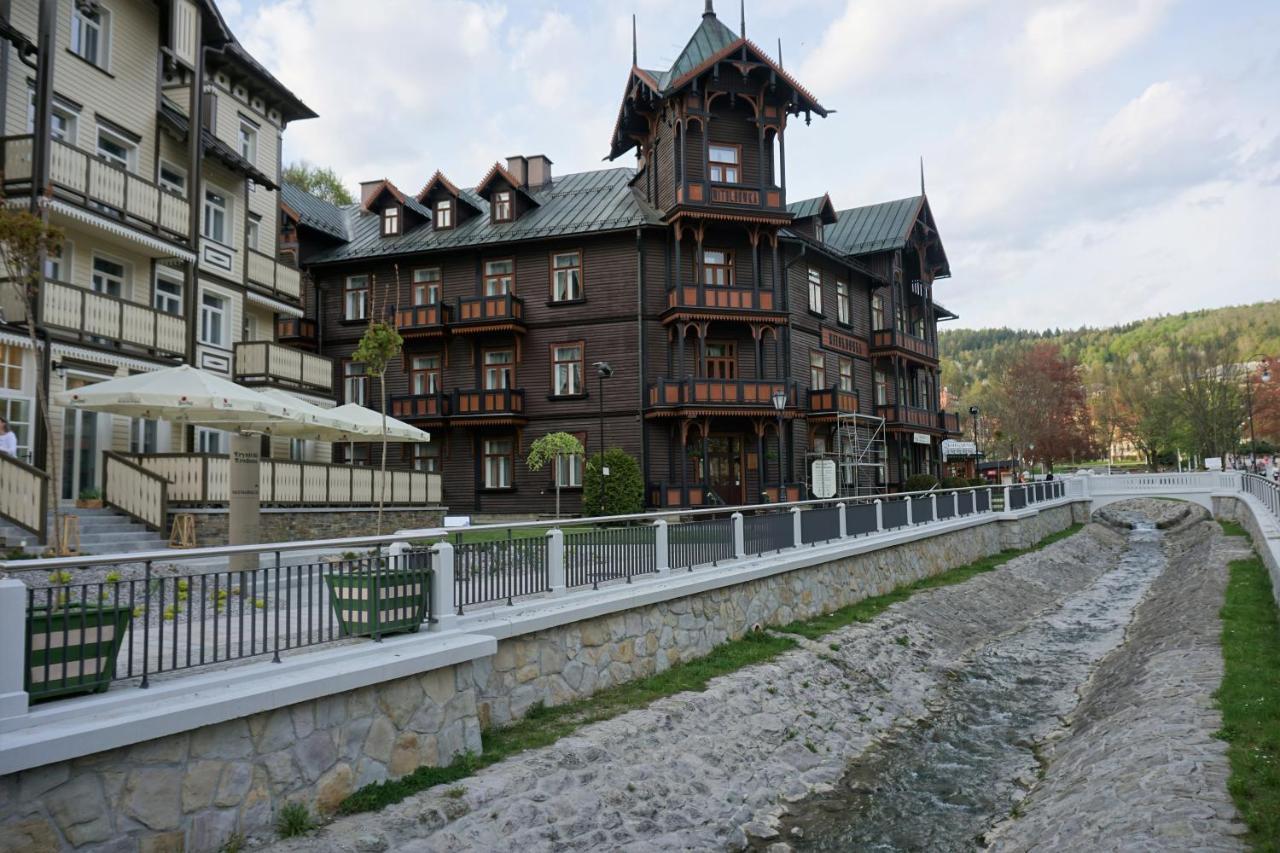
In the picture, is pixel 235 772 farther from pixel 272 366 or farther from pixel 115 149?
pixel 115 149

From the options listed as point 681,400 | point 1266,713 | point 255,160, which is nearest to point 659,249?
point 681,400

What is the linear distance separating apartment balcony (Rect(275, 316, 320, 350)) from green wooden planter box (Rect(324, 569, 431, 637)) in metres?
28.7

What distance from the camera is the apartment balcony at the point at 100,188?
16328 mm

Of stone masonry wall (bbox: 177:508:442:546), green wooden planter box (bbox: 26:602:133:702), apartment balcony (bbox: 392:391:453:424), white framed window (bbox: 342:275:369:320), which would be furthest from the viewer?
white framed window (bbox: 342:275:369:320)

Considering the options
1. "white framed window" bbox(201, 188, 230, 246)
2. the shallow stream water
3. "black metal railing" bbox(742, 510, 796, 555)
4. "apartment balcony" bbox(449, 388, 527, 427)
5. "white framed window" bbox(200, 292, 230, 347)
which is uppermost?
"white framed window" bbox(201, 188, 230, 246)

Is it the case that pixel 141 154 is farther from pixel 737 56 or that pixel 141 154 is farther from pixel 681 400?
pixel 737 56

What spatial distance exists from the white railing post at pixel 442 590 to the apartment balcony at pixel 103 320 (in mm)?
11269

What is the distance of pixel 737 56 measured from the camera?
30.1 m

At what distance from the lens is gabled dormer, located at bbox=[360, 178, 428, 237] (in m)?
35.1

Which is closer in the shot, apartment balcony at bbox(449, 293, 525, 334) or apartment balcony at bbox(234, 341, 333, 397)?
apartment balcony at bbox(234, 341, 333, 397)

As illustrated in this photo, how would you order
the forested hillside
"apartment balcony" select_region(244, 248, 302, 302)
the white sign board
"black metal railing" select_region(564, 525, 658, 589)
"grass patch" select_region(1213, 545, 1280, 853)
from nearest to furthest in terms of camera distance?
"grass patch" select_region(1213, 545, 1280, 853) < "black metal railing" select_region(564, 525, 658, 589) < "apartment balcony" select_region(244, 248, 302, 302) < the white sign board < the forested hillside


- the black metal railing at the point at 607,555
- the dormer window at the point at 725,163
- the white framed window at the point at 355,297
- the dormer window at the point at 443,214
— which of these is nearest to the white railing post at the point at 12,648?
the black metal railing at the point at 607,555

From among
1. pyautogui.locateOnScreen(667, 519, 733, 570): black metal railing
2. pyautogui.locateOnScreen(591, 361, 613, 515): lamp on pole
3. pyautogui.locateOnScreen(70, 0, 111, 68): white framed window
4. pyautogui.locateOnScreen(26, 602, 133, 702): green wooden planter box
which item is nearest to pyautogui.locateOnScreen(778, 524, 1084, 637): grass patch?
pyautogui.locateOnScreen(667, 519, 733, 570): black metal railing

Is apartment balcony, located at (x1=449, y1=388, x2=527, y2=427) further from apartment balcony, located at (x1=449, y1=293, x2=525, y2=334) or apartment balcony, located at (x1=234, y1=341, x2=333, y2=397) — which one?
apartment balcony, located at (x1=234, y1=341, x2=333, y2=397)
